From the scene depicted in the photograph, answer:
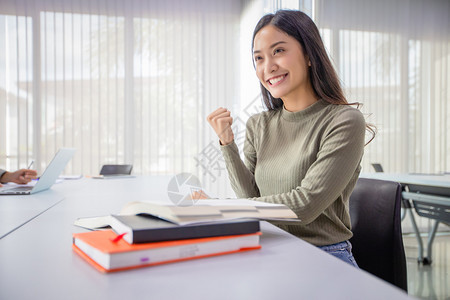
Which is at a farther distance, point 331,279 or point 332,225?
point 332,225

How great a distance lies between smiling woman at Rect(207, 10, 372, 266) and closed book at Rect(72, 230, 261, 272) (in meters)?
0.38

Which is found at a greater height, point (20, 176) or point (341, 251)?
point (20, 176)

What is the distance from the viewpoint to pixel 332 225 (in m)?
1.04

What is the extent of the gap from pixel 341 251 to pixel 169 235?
26.3 inches

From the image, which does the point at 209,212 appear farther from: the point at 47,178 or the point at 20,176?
the point at 20,176

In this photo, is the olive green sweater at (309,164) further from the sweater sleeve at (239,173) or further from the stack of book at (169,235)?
the stack of book at (169,235)

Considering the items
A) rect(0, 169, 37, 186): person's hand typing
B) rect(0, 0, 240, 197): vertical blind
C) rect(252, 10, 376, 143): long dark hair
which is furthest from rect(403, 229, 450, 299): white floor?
rect(0, 0, 240, 197): vertical blind

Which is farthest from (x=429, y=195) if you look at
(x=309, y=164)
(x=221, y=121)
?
(x=221, y=121)

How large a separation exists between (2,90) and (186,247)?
4.56 meters

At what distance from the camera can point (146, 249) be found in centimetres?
50

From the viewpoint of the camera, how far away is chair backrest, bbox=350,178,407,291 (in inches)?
40.6

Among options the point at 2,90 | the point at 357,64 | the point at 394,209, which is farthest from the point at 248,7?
the point at 394,209

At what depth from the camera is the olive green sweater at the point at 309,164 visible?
3.13 feet

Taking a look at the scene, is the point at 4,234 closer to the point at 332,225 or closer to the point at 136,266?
the point at 136,266
